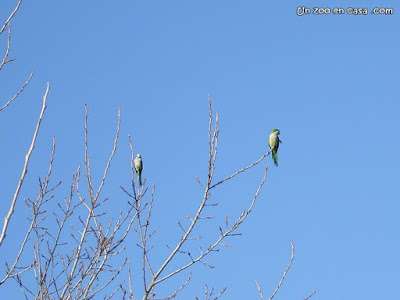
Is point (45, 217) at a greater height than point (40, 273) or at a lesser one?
greater

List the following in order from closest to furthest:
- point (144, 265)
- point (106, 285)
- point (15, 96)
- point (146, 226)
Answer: point (15, 96)
point (144, 265)
point (146, 226)
point (106, 285)

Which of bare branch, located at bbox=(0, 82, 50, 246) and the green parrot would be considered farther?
the green parrot

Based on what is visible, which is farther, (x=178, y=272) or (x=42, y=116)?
(x=178, y=272)

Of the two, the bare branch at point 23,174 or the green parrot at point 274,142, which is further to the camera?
the green parrot at point 274,142

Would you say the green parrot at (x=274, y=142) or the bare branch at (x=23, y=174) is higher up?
the green parrot at (x=274, y=142)

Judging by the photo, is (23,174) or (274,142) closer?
(23,174)

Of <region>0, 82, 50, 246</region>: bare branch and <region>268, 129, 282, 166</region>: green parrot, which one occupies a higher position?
<region>268, 129, 282, 166</region>: green parrot

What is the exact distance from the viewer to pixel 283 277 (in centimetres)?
433

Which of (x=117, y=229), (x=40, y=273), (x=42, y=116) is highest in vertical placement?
(x=117, y=229)

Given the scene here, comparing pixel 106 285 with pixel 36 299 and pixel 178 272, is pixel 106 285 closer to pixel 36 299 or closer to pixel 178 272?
pixel 36 299

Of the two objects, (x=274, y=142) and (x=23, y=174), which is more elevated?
(x=274, y=142)

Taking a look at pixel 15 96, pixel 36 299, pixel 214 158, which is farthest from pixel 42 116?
pixel 36 299

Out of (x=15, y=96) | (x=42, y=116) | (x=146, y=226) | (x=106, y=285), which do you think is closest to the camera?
(x=42, y=116)

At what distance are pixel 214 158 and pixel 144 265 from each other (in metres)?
0.86
